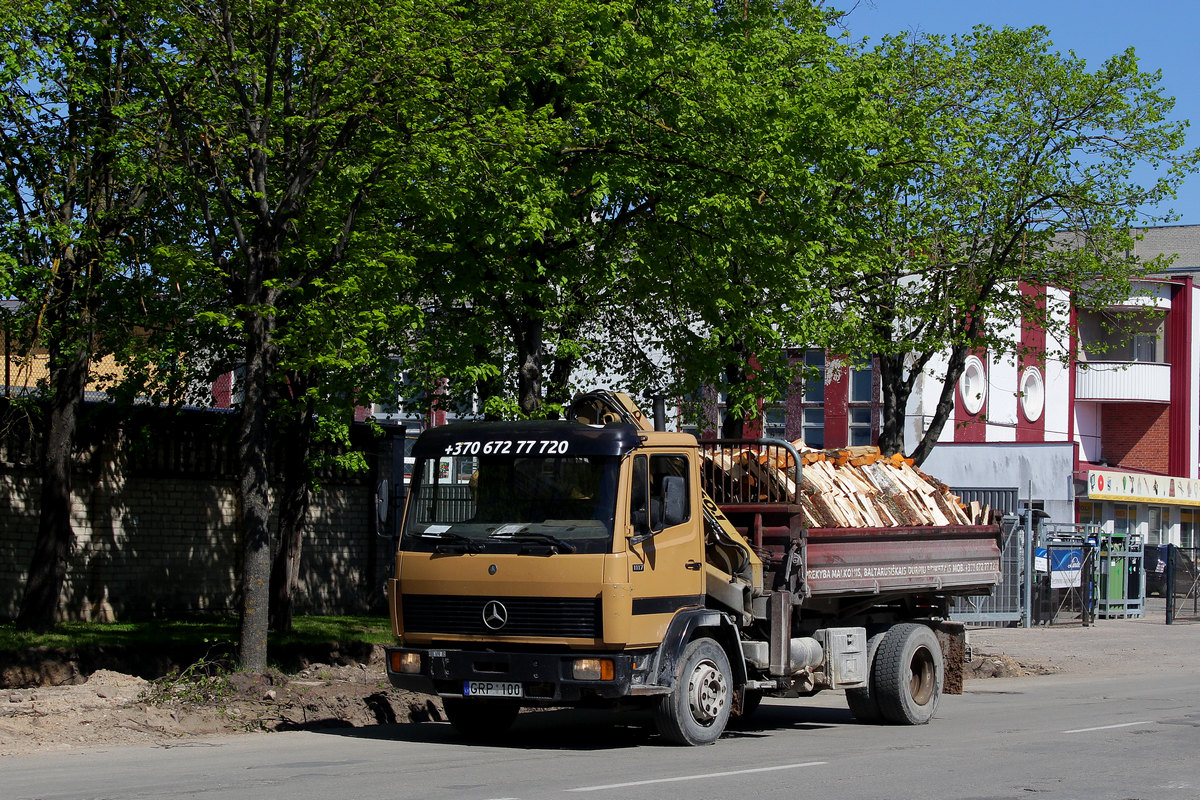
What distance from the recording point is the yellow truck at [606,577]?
37.0 feet

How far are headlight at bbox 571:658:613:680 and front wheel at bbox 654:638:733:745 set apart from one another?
0.72 m

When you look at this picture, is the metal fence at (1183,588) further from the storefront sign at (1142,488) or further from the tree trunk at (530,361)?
the tree trunk at (530,361)

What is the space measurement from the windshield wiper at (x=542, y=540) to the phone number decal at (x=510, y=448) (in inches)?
28.3

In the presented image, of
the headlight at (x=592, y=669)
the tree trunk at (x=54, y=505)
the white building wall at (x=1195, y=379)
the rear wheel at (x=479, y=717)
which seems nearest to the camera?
the headlight at (x=592, y=669)

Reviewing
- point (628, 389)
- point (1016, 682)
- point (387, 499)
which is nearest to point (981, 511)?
point (1016, 682)

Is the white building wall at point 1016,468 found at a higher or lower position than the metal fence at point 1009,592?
higher

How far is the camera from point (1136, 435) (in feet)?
184

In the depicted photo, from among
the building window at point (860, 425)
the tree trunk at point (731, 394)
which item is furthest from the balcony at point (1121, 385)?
the tree trunk at point (731, 394)

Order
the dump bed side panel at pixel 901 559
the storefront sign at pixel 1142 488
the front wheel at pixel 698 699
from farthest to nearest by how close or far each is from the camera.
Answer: the storefront sign at pixel 1142 488 → the dump bed side panel at pixel 901 559 → the front wheel at pixel 698 699

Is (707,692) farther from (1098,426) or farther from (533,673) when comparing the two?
(1098,426)

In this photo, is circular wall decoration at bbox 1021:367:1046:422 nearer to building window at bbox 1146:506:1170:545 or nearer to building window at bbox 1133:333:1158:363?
building window at bbox 1133:333:1158:363

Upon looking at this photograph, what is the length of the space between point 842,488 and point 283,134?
7455mm

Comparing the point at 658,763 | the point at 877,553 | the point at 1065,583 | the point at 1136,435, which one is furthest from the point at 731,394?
the point at 1136,435

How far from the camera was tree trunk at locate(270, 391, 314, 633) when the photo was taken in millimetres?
21250
